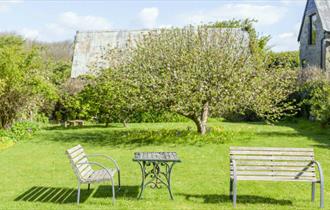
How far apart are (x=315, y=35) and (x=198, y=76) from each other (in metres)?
A: 15.3

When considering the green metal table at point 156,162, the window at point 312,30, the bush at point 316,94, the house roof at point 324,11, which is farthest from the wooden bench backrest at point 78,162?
the window at point 312,30

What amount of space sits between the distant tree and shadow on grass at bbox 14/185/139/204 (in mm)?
6425

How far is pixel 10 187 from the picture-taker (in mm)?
8461

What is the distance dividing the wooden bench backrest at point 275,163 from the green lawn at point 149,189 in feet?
1.80

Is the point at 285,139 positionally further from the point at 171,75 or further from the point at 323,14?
the point at 323,14

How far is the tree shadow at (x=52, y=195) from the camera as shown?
749 cm

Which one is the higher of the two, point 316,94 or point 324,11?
point 324,11

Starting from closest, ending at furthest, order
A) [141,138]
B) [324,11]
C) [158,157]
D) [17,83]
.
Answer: [158,157] → [141,138] → [17,83] → [324,11]

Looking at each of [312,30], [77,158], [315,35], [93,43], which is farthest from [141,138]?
[93,43]

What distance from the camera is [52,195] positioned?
25.8 feet

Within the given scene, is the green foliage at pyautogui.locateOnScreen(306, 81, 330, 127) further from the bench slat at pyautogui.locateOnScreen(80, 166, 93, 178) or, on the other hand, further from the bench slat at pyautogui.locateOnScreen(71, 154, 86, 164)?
the bench slat at pyautogui.locateOnScreen(71, 154, 86, 164)

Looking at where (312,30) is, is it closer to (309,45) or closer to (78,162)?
(309,45)

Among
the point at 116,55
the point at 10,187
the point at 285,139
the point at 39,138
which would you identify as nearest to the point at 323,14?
the point at 285,139

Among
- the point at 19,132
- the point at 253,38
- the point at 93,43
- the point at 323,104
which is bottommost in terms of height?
the point at 19,132
